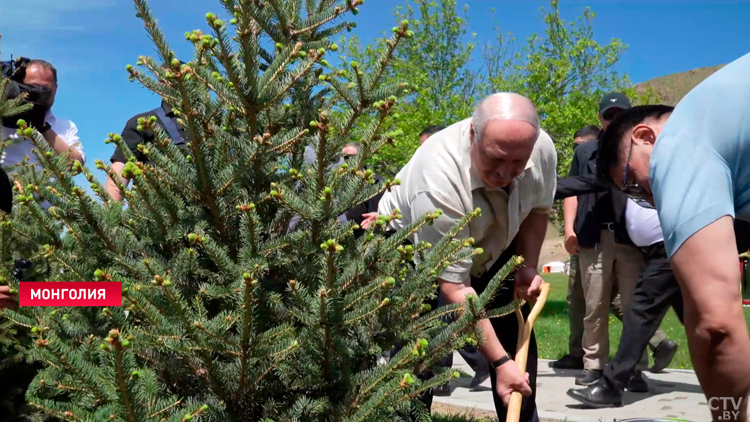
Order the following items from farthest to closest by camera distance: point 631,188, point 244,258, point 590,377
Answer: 1. point 590,377
2. point 631,188
3. point 244,258

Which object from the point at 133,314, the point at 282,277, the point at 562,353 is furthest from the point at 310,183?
the point at 562,353

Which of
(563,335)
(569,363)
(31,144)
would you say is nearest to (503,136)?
(31,144)

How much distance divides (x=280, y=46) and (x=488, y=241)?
1.56 m

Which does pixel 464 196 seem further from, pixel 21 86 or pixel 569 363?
pixel 569 363

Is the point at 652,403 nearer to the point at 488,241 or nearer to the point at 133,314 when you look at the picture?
the point at 488,241

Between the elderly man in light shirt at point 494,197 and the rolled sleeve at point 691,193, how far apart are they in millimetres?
1033

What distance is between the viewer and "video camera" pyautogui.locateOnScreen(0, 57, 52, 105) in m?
4.56

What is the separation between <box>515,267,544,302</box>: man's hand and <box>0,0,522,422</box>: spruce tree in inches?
45.4

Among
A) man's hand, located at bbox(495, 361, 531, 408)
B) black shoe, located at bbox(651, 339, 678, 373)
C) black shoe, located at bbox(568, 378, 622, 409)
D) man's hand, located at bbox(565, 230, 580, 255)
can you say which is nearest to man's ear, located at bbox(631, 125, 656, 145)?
man's hand, located at bbox(495, 361, 531, 408)

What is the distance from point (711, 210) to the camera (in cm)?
A: 162

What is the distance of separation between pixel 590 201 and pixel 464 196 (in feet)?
11.4

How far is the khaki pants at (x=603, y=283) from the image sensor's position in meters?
6.02

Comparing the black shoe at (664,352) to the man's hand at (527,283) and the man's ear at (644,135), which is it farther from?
the man's ear at (644,135)

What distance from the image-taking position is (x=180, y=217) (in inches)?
82.5
